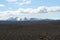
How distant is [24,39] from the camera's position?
3481cm

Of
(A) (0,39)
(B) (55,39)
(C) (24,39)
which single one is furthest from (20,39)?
(B) (55,39)

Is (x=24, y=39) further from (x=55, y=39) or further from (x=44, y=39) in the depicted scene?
(x=44, y=39)

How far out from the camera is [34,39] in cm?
3475

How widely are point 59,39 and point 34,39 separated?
159 inches

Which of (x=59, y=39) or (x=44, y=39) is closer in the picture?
(x=44, y=39)

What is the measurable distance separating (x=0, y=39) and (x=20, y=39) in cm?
326

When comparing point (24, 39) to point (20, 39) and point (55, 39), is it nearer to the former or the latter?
point (20, 39)

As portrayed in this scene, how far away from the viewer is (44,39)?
28.2 m

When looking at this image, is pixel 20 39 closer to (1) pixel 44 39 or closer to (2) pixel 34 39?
(2) pixel 34 39

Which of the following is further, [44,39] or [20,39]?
[20,39]

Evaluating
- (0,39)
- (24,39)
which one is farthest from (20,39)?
(0,39)

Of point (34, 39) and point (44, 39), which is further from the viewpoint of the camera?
point (34, 39)

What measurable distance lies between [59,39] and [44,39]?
6.53 metres

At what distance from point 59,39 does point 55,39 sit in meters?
0.65
